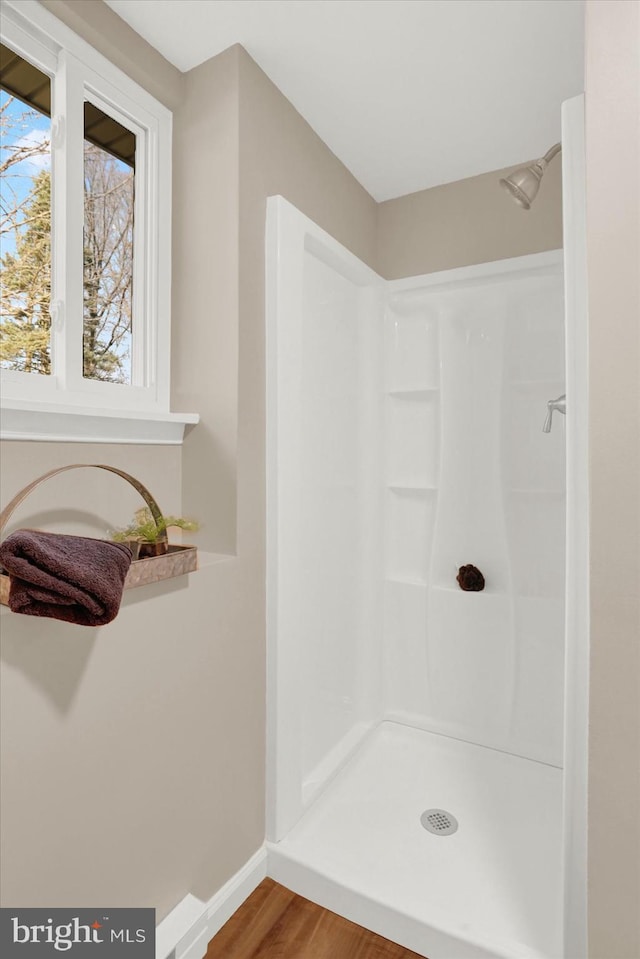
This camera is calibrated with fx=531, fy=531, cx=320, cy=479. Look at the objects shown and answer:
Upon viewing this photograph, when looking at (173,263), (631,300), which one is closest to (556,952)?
(631,300)

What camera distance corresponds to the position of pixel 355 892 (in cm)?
146

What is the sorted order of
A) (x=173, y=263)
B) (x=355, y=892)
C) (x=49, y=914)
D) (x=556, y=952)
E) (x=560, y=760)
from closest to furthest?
(x=49, y=914)
(x=556, y=952)
(x=355, y=892)
(x=173, y=263)
(x=560, y=760)

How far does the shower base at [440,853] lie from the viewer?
1.37 m

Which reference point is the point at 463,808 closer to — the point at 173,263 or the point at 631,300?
the point at 631,300

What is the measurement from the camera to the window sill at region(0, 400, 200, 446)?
1112 mm

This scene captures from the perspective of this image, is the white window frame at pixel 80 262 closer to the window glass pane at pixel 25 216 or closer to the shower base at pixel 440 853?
the window glass pane at pixel 25 216

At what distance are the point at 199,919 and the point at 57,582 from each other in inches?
38.9

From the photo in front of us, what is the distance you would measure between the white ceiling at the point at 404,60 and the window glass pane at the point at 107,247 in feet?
1.01

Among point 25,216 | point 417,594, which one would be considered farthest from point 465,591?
point 25,216

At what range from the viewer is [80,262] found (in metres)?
1.37

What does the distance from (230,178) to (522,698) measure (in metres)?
2.15

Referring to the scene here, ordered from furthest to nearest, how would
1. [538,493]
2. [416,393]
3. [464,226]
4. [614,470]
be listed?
1. [416,393]
2. [464,226]
3. [538,493]
4. [614,470]

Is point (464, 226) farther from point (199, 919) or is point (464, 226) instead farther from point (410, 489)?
point (199, 919)

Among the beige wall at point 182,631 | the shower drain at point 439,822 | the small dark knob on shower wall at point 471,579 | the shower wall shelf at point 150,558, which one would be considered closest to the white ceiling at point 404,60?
the beige wall at point 182,631
